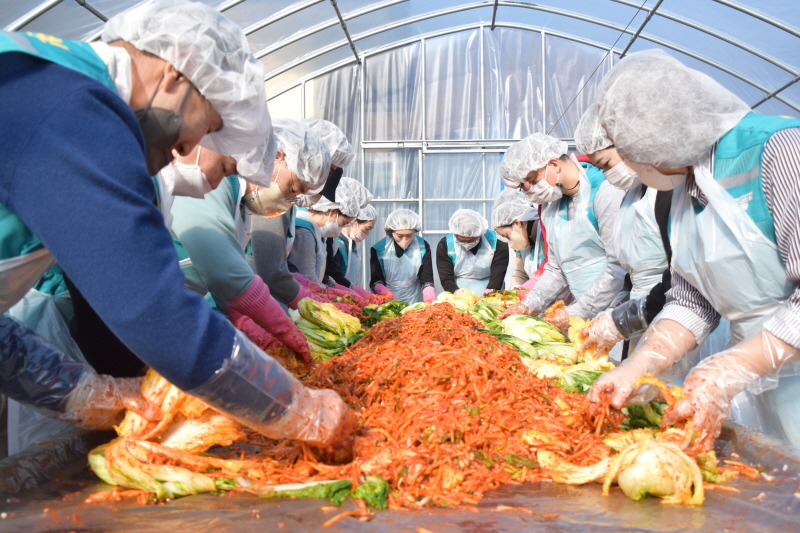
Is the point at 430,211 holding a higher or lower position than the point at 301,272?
higher

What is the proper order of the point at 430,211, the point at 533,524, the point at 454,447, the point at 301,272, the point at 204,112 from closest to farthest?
the point at 533,524 → the point at 204,112 → the point at 454,447 → the point at 301,272 → the point at 430,211

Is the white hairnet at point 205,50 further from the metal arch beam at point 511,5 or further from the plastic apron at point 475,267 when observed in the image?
the metal arch beam at point 511,5

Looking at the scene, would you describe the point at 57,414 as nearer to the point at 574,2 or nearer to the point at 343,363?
the point at 343,363

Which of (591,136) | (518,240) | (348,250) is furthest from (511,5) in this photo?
(591,136)

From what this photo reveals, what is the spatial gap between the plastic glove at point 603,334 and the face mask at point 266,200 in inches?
97.7

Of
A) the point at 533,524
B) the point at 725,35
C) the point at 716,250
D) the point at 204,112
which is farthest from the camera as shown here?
the point at 725,35

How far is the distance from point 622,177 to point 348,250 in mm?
8198

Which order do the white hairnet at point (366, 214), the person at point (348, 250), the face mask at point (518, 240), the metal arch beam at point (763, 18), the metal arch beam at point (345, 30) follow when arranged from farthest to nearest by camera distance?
the metal arch beam at point (345, 30), the white hairnet at point (366, 214), the metal arch beam at point (763, 18), the person at point (348, 250), the face mask at point (518, 240)

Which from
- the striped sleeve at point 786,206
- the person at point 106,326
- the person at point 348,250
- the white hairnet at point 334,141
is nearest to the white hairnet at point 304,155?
the person at point 106,326

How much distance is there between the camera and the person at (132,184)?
1582mm

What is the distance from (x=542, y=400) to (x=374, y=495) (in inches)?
49.4

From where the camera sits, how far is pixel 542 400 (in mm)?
3057

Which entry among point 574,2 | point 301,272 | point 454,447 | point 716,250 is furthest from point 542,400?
point 574,2

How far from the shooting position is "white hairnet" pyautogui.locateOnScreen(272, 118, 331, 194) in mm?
4438
